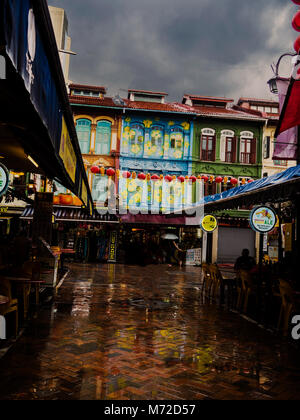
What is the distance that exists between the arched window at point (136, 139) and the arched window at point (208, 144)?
4.31 meters

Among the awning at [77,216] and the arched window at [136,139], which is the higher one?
the arched window at [136,139]

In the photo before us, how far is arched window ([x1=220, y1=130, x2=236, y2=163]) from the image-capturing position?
2633 centimetres

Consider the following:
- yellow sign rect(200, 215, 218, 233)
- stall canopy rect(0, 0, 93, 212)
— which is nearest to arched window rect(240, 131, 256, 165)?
yellow sign rect(200, 215, 218, 233)

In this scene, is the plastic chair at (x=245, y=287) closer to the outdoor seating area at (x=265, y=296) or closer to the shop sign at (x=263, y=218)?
the outdoor seating area at (x=265, y=296)

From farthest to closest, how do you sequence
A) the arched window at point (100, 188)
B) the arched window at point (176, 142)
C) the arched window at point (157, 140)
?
the arched window at point (176, 142)
the arched window at point (157, 140)
the arched window at point (100, 188)

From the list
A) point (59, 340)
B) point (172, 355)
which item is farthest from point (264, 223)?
point (59, 340)

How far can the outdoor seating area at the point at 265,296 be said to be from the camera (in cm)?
650

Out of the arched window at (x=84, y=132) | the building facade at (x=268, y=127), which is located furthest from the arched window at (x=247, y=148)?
the arched window at (x=84, y=132)

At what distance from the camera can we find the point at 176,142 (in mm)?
25766

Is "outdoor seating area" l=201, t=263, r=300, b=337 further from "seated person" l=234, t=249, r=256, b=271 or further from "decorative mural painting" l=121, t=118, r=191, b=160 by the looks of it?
"decorative mural painting" l=121, t=118, r=191, b=160

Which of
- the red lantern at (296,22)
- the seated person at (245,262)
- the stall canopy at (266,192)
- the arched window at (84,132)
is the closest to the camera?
A: the stall canopy at (266,192)

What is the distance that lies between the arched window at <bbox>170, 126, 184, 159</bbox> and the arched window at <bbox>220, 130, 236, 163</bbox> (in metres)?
3.02

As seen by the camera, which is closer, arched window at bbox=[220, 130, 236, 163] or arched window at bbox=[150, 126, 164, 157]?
arched window at bbox=[150, 126, 164, 157]

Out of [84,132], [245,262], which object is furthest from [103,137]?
[245,262]
